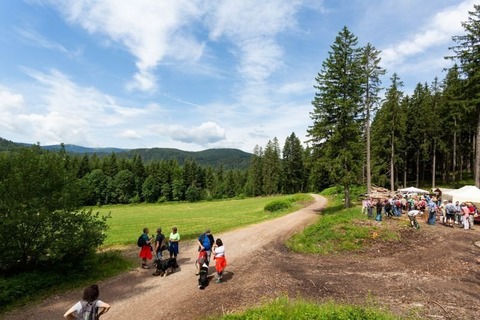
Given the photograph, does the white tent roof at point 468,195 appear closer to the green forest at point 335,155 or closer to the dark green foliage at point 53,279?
the green forest at point 335,155

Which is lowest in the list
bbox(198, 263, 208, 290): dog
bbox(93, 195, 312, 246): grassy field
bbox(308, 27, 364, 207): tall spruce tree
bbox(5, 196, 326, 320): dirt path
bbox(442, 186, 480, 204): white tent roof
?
bbox(93, 195, 312, 246): grassy field

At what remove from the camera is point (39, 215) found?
451 inches

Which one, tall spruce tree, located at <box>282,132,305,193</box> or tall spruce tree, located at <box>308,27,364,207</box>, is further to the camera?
tall spruce tree, located at <box>282,132,305,193</box>

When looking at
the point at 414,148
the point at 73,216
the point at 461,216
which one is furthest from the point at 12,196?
the point at 414,148

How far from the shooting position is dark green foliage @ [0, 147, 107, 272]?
11.1 meters

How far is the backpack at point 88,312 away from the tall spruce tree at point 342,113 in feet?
78.5

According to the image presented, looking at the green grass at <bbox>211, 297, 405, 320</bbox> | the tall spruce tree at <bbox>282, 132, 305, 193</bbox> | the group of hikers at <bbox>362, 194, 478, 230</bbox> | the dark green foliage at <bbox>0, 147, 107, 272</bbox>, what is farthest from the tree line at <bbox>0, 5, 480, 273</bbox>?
the tall spruce tree at <bbox>282, 132, 305, 193</bbox>

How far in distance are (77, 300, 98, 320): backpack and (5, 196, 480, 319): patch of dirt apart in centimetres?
350

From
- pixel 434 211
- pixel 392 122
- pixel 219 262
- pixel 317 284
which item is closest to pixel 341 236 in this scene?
pixel 317 284

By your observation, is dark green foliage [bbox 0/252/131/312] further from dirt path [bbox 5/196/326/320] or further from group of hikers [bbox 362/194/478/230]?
group of hikers [bbox 362/194/478/230]

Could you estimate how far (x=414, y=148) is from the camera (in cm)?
5172

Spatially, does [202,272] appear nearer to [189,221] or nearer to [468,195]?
[468,195]

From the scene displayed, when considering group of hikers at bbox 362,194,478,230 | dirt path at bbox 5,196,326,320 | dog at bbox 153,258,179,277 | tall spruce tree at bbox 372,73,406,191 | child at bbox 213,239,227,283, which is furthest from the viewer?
tall spruce tree at bbox 372,73,406,191

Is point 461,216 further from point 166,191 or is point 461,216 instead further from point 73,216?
point 166,191
